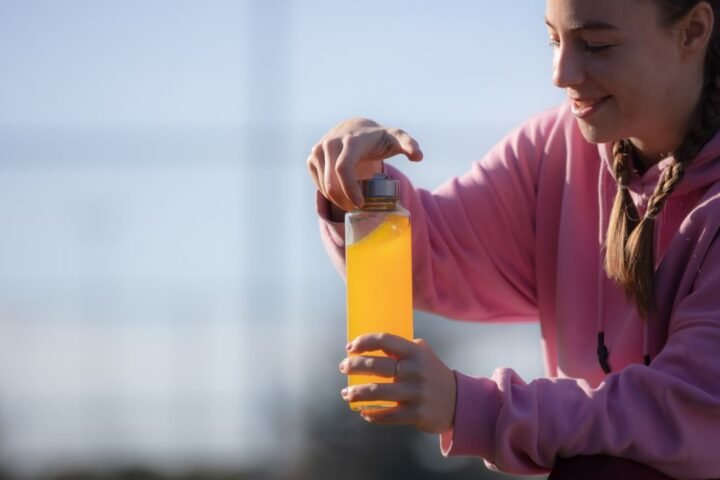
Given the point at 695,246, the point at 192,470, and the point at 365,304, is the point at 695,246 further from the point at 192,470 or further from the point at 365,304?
the point at 192,470

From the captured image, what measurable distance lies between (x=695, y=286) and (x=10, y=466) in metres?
3.07

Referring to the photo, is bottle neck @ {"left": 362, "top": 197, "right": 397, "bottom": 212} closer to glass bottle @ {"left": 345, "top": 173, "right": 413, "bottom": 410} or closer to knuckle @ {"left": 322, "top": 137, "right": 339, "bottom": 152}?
glass bottle @ {"left": 345, "top": 173, "right": 413, "bottom": 410}

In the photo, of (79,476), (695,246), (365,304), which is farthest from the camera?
(79,476)

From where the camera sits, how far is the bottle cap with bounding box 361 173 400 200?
1.86 metres

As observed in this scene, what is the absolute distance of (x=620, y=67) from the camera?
197cm

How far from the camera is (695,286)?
1.99 m

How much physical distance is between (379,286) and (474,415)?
8.7 inches

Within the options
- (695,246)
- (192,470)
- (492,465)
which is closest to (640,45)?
(695,246)

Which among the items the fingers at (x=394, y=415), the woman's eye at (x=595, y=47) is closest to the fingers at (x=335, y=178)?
the fingers at (x=394, y=415)

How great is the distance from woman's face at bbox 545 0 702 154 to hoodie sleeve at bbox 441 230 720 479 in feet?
0.88

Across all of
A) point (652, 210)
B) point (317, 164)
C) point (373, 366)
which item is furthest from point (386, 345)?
point (652, 210)

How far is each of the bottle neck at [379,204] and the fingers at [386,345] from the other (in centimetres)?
18

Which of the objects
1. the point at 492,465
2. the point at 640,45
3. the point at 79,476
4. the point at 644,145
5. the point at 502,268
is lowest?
the point at 79,476

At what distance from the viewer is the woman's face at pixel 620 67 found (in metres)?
1.96
